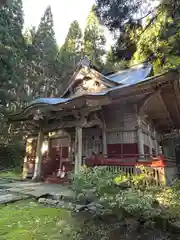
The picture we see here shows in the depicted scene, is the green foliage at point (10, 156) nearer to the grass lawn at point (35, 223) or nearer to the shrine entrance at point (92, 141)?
the shrine entrance at point (92, 141)

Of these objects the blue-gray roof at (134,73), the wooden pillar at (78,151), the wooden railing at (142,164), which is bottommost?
the wooden railing at (142,164)

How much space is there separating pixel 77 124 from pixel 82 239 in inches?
220

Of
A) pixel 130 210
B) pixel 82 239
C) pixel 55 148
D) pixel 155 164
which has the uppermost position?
pixel 55 148

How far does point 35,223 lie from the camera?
12.6ft

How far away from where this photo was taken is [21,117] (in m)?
10.2

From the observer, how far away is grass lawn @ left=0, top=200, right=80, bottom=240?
3.24 metres

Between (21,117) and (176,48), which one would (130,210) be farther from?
(21,117)

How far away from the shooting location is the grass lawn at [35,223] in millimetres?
3238

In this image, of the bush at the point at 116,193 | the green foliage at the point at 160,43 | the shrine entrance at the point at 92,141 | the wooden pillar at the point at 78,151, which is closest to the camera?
the bush at the point at 116,193

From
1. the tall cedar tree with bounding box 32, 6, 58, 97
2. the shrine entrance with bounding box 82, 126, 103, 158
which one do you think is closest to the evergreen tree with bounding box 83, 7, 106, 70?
the tall cedar tree with bounding box 32, 6, 58, 97

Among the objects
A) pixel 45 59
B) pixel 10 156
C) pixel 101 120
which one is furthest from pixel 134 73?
pixel 45 59

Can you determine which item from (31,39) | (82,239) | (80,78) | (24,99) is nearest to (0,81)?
Result: (24,99)

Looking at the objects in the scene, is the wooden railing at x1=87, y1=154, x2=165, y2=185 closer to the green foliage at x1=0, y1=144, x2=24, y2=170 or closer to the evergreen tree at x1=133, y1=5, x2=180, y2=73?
the evergreen tree at x1=133, y1=5, x2=180, y2=73

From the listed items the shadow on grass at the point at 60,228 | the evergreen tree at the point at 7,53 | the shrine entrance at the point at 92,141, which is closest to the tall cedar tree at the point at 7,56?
the evergreen tree at the point at 7,53
